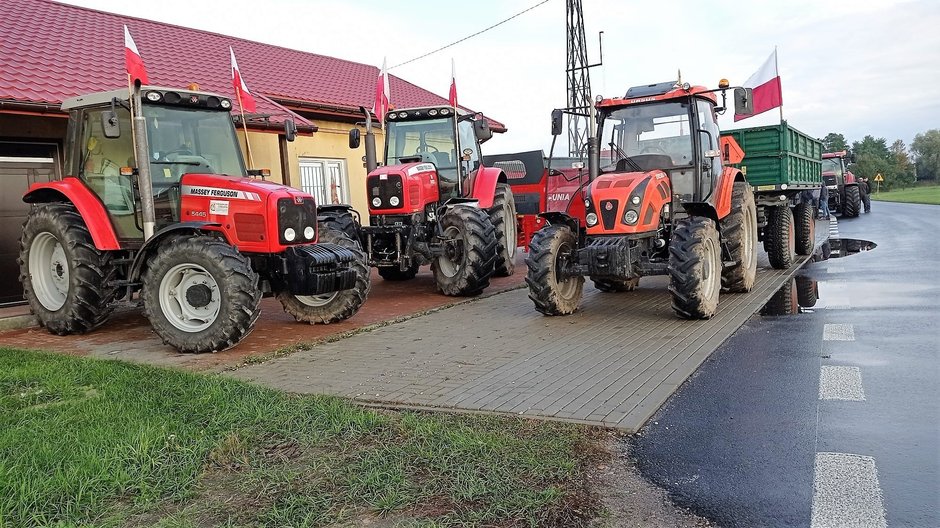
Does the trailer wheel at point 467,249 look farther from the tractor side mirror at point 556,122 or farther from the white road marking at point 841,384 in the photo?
the white road marking at point 841,384

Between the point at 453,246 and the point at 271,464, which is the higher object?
the point at 453,246

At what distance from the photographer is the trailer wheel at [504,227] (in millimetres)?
12000

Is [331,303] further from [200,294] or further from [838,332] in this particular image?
[838,332]

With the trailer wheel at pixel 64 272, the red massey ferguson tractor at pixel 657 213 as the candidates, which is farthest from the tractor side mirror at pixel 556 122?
the trailer wheel at pixel 64 272

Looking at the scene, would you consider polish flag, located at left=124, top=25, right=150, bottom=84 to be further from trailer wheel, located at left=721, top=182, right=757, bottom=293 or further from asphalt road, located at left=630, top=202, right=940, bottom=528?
trailer wheel, located at left=721, top=182, right=757, bottom=293

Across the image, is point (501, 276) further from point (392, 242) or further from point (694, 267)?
point (694, 267)

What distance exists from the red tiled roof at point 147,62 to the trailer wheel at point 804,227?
949cm

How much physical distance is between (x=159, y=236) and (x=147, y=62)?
8245 mm

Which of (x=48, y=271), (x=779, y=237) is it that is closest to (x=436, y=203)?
(x=48, y=271)

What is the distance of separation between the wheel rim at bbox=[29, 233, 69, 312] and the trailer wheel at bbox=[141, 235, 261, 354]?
2.03 meters

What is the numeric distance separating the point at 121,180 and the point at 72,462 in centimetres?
474

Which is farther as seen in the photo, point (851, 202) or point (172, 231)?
point (851, 202)

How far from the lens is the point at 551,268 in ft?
28.1

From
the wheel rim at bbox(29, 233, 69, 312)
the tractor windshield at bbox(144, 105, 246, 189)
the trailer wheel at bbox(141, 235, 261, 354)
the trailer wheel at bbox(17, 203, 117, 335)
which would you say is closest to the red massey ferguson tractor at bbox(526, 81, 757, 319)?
the trailer wheel at bbox(141, 235, 261, 354)
